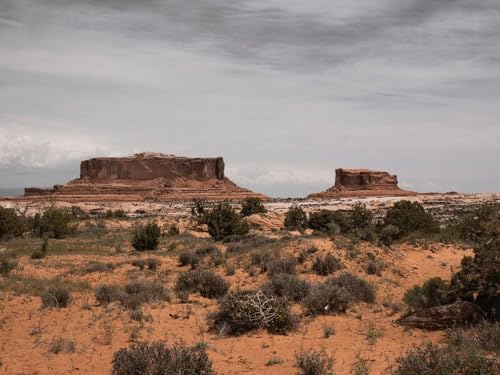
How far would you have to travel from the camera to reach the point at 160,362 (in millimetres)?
6199

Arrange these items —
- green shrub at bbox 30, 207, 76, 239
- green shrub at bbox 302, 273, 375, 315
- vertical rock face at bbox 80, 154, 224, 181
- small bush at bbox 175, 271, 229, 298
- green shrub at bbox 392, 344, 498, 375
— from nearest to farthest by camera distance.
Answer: green shrub at bbox 392, 344, 498, 375 → green shrub at bbox 302, 273, 375, 315 → small bush at bbox 175, 271, 229, 298 → green shrub at bbox 30, 207, 76, 239 → vertical rock face at bbox 80, 154, 224, 181

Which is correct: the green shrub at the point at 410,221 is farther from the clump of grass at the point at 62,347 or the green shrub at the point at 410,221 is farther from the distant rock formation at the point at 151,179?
the distant rock formation at the point at 151,179

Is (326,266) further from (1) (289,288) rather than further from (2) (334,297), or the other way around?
(2) (334,297)

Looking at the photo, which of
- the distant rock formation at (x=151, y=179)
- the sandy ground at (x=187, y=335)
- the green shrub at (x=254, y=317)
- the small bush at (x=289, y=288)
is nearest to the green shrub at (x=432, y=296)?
the sandy ground at (x=187, y=335)

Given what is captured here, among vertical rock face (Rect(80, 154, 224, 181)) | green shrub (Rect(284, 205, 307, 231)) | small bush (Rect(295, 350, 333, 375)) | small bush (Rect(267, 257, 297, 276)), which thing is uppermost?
vertical rock face (Rect(80, 154, 224, 181))

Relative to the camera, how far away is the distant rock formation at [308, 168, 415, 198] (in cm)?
9629

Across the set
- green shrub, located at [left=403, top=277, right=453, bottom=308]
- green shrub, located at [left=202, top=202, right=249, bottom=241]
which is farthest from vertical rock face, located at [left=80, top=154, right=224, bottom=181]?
green shrub, located at [left=403, top=277, right=453, bottom=308]

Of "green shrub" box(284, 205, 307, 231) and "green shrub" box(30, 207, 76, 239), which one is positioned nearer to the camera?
"green shrub" box(30, 207, 76, 239)

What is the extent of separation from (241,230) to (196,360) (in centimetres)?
1940

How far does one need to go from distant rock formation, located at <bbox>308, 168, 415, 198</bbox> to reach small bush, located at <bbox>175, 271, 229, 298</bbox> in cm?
8402

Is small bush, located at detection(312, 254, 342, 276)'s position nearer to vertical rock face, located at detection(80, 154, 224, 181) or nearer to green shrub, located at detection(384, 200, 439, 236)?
green shrub, located at detection(384, 200, 439, 236)

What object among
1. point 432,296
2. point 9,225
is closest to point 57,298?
point 432,296

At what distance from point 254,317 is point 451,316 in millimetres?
3605

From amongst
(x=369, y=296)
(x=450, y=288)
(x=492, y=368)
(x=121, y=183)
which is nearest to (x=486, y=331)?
(x=492, y=368)
